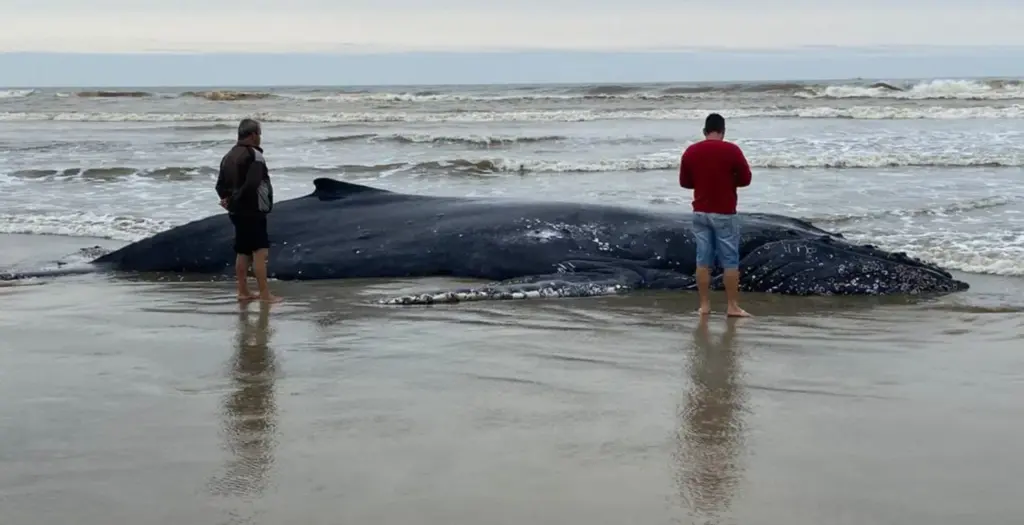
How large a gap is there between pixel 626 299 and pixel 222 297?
354 cm

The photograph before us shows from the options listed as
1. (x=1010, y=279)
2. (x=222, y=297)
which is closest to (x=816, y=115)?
(x=1010, y=279)

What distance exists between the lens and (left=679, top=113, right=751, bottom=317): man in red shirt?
837cm

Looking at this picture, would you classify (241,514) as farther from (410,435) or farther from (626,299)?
(626,299)

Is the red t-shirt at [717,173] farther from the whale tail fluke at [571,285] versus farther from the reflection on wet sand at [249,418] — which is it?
the reflection on wet sand at [249,418]

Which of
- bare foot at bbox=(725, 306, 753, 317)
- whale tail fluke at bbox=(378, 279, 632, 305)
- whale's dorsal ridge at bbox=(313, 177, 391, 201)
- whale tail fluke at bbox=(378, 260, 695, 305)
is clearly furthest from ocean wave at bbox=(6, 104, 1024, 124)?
bare foot at bbox=(725, 306, 753, 317)

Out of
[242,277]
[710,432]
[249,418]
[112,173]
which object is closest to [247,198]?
[242,277]

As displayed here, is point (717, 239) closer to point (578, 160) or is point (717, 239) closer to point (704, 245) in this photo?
point (704, 245)

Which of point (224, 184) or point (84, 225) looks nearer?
point (224, 184)

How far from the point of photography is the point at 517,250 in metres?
10.0

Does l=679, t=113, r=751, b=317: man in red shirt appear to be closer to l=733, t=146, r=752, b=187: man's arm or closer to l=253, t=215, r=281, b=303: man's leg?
l=733, t=146, r=752, b=187: man's arm

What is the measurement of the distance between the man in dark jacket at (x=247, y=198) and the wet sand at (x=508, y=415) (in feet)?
2.70

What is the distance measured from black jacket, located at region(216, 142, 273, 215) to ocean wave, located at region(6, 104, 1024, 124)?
31496 mm

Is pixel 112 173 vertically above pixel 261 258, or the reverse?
pixel 112 173

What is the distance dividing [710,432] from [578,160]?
19481mm
